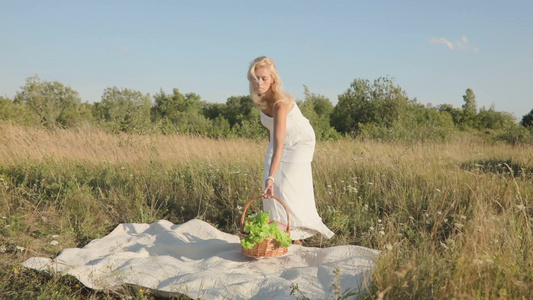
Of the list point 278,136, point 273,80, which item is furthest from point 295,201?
point 273,80

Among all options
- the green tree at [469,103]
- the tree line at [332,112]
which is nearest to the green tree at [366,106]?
the tree line at [332,112]

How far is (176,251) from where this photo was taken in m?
4.77

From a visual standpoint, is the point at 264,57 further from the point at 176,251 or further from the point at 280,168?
the point at 176,251

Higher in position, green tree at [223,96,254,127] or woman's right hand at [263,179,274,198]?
green tree at [223,96,254,127]

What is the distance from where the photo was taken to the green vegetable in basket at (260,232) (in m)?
4.03

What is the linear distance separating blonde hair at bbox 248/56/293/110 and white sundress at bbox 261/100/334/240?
0.21m

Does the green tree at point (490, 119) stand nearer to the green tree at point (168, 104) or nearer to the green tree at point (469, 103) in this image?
the green tree at point (469, 103)

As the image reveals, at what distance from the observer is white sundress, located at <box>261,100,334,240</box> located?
4664 millimetres

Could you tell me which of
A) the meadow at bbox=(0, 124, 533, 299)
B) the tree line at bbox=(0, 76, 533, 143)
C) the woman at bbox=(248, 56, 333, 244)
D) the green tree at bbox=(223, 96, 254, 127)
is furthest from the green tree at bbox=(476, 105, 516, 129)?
the woman at bbox=(248, 56, 333, 244)

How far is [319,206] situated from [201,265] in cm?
191

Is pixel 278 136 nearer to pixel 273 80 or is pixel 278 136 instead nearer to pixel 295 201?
pixel 273 80

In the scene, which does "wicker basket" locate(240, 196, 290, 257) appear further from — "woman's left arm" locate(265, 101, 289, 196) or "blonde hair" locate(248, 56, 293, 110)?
"blonde hair" locate(248, 56, 293, 110)

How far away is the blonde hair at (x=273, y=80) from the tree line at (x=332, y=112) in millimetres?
10415

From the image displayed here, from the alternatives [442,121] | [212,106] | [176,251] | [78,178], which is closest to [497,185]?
[176,251]
